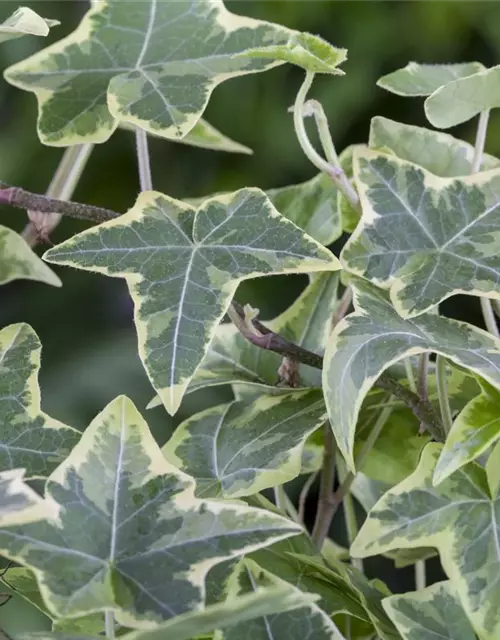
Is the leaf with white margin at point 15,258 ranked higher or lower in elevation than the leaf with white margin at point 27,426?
higher

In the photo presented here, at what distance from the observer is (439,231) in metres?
0.35

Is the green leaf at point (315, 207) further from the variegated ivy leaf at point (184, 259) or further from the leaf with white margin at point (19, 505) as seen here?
the leaf with white margin at point (19, 505)

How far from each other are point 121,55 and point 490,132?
662mm

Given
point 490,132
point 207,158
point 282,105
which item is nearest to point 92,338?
point 207,158

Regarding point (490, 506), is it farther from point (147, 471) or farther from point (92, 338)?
point (92, 338)

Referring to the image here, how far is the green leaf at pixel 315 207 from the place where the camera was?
45cm

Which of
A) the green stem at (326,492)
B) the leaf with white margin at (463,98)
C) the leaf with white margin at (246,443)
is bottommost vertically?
the green stem at (326,492)

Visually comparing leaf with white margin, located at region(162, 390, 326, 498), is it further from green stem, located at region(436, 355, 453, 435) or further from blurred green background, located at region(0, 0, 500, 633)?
blurred green background, located at region(0, 0, 500, 633)

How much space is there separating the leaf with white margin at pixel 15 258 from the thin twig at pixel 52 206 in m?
0.09

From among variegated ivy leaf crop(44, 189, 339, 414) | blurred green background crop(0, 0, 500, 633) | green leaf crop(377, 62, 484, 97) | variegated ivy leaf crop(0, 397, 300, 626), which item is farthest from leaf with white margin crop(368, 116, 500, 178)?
blurred green background crop(0, 0, 500, 633)

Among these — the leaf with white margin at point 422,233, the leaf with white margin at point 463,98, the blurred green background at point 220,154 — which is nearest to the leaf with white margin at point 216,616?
the leaf with white margin at point 422,233

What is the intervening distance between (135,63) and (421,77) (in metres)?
0.17

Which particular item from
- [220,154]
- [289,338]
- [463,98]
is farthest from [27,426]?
[220,154]

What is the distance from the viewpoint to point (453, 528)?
1.06ft
